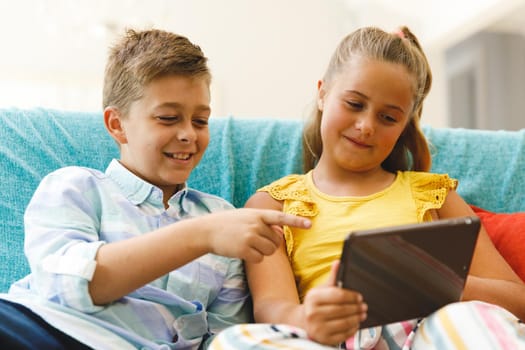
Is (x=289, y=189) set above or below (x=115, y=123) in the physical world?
below

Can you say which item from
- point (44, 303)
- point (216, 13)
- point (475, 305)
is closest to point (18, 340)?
point (44, 303)

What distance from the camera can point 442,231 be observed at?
727mm

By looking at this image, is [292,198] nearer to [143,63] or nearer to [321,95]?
[321,95]

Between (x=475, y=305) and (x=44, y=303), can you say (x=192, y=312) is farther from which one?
(x=475, y=305)

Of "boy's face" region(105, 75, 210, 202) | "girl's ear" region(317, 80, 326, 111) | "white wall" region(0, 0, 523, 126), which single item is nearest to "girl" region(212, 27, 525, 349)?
"girl's ear" region(317, 80, 326, 111)

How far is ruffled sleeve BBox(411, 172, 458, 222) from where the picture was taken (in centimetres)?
111

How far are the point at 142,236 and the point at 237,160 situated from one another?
0.55 metres

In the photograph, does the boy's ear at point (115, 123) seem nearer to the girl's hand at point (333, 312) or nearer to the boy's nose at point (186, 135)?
the boy's nose at point (186, 135)

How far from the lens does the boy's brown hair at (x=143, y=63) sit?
39.2 inches

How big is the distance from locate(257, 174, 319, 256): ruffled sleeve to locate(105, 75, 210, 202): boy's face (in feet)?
0.67

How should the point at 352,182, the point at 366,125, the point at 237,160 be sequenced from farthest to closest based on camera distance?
the point at 237,160, the point at 352,182, the point at 366,125

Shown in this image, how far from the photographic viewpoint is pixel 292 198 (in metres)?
1.15

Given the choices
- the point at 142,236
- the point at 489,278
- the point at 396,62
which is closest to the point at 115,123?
the point at 142,236

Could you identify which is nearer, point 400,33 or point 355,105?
point 355,105
